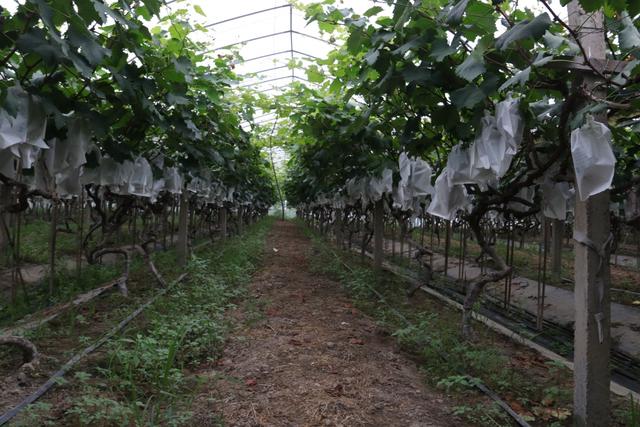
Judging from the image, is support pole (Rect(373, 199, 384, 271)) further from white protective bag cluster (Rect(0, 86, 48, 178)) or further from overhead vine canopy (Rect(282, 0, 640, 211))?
white protective bag cluster (Rect(0, 86, 48, 178))

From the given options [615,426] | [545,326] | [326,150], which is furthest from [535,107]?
[326,150]

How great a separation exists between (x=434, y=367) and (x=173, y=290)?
4.17 meters

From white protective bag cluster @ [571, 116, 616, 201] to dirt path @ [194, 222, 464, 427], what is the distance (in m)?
1.70

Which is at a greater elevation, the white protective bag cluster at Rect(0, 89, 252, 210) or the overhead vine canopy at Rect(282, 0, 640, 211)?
the overhead vine canopy at Rect(282, 0, 640, 211)

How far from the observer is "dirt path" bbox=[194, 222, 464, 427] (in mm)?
3148

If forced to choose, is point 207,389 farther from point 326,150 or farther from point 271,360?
point 326,150

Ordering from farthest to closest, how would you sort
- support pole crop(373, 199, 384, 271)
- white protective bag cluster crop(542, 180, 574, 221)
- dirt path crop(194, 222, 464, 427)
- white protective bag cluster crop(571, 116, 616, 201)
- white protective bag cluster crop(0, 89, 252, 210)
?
support pole crop(373, 199, 384, 271) → white protective bag cluster crop(542, 180, 574, 221) → dirt path crop(194, 222, 464, 427) → white protective bag cluster crop(0, 89, 252, 210) → white protective bag cluster crop(571, 116, 616, 201)

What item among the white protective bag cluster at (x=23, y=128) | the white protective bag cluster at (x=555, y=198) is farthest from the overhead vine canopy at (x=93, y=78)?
the white protective bag cluster at (x=555, y=198)

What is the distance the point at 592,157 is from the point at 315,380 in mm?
2408

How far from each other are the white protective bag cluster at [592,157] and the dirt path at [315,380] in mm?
1703

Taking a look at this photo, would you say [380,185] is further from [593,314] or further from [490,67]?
[593,314]

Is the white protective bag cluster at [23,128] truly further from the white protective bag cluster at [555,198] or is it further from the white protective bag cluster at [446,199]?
the white protective bag cluster at [555,198]

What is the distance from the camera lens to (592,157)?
2.46 metres

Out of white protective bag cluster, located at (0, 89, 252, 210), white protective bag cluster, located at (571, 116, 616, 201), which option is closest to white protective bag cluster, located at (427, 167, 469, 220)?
white protective bag cluster, located at (571, 116, 616, 201)
